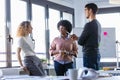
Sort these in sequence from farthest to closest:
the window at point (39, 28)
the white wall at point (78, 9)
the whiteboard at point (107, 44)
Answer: the white wall at point (78, 9), the whiteboard at point (107, 44), the window at point (39, 28)

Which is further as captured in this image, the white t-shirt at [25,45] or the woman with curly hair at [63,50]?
the white t-shirt at [25,45]

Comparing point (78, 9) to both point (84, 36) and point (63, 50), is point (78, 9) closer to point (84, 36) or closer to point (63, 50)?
point (63, 50)

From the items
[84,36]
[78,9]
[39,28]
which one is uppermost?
[78,9]

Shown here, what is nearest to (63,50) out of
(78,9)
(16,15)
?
(16,15)

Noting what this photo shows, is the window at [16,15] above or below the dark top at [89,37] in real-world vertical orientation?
above

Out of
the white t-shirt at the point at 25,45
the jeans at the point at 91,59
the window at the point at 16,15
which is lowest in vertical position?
the jeans at the point at 91,59

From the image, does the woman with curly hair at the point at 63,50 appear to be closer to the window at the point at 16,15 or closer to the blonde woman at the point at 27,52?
the blonde woman at the point at 27,52

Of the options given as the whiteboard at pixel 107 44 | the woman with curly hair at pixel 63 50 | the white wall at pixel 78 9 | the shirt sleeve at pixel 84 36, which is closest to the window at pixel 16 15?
the whiteboard at pixel 107 44

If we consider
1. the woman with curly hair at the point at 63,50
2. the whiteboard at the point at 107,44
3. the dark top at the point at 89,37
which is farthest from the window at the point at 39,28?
the dark top at the point at 89,37

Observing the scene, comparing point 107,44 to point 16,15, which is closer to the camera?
point 16,15

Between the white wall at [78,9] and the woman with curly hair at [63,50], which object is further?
the white wall at [78,9]

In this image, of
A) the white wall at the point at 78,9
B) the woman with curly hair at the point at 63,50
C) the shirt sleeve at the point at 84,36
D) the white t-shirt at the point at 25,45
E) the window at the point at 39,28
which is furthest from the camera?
the white wall at the point at 78,9

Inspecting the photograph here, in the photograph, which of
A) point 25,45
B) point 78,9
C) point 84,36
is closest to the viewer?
point 84,36

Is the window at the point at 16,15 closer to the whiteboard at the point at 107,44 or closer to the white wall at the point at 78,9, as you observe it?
the whiteboard at the point at 107,44
